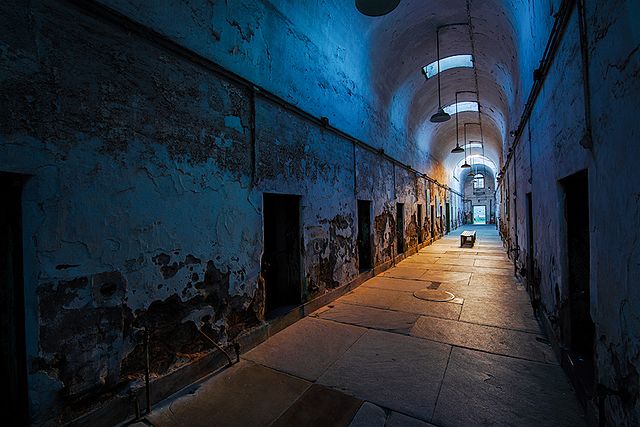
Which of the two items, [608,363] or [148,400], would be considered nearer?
[608,363]

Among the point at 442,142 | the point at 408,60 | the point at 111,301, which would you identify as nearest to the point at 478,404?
the point at 111,301

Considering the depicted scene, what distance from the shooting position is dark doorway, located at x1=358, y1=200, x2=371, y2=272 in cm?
757

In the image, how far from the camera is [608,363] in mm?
1869

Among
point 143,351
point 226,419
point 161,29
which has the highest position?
point 161,29

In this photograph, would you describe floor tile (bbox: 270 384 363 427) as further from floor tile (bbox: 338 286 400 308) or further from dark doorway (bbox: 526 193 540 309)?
dark doorway (bbox: 526 193 540 309)

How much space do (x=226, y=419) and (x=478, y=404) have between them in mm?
2202

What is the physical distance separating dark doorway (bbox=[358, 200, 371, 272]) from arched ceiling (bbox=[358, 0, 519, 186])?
321 cm

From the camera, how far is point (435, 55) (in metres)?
8.52

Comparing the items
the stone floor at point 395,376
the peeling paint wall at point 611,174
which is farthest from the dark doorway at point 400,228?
the peeling paint wall at point 611,174

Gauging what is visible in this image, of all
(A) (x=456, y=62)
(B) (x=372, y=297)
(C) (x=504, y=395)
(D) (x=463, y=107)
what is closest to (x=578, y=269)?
(C) (x=504, y=395)

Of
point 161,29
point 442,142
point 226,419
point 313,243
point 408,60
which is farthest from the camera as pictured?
point 442,142

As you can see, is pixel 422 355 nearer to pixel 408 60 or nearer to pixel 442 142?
pixel 408 60

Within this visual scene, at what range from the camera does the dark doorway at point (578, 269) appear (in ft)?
9.53

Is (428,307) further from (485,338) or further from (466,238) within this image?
(466,238)
